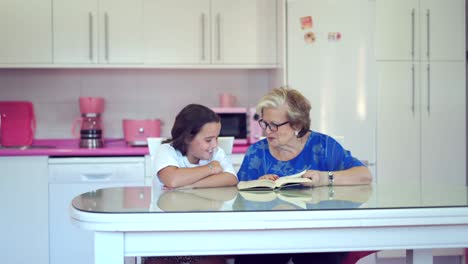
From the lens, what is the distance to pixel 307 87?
385 cm

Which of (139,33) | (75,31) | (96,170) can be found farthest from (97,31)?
(96,170)

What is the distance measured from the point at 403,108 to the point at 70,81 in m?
2.21

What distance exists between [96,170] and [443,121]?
2.17 meters

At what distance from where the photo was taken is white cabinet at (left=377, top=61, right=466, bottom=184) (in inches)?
155

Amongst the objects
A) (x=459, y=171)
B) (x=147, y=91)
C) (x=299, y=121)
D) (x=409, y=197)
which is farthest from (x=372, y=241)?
(x=147, y=91)

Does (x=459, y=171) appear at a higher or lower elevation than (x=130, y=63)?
lower

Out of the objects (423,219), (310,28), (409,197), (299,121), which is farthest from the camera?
(310,28)

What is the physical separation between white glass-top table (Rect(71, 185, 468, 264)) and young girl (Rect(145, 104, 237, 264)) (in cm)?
43

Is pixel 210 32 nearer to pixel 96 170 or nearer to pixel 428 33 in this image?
pixel 96 170

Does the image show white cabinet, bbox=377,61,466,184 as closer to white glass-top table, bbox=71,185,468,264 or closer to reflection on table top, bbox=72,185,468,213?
reflection on table top, bbox=72,185,468,213

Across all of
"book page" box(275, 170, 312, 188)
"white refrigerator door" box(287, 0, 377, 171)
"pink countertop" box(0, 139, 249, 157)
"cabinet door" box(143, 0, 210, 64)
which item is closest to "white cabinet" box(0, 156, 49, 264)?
"pink countertop" box(0, 139, 249, 157)

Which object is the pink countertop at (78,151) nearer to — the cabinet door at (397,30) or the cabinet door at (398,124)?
the cabinet door at (398,124)

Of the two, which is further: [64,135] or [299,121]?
[64,135]

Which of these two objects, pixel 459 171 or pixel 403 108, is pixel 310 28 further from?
pixel 459 171
